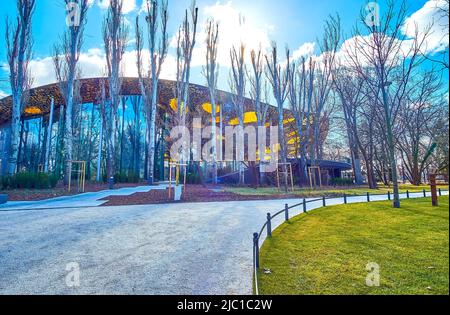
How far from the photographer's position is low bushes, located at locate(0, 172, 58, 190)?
43.0 ft

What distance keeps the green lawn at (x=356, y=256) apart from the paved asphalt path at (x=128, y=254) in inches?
18.0

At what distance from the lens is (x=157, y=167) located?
2553 cm

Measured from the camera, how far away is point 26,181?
13.3 metres

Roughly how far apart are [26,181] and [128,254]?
559 inches

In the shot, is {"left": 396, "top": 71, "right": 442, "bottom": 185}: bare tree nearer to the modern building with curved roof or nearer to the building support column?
the modern building with curved roof

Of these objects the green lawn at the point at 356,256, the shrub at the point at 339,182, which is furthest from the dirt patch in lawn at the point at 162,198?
the shrub at the point at 339,182

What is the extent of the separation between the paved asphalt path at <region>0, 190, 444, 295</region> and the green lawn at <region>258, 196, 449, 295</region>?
458 mm

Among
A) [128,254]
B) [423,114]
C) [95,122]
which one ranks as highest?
[95,122]

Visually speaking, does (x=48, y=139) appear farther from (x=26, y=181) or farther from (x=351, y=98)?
(x=351, y=98)

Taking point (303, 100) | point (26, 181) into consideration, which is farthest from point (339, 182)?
point (26, 181)

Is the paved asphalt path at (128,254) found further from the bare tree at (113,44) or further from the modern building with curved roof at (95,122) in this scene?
the modern building with curved roof at (95,122)
